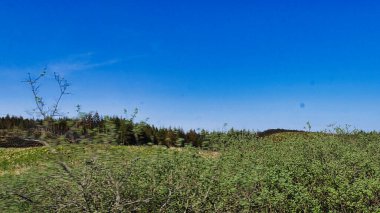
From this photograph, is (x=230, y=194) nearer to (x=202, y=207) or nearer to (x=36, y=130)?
(x=202, y=207)

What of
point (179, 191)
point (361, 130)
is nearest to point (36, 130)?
point (179, 191)

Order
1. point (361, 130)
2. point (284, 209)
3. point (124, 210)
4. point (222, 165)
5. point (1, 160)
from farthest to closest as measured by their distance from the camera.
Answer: point (361, 130) → point (1, 160) → point (222, 165) → point (284, 209) → point (124, 210)

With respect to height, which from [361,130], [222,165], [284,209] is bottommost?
[284,209]

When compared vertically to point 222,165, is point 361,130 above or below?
above

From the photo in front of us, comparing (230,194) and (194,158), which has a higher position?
(194,158)

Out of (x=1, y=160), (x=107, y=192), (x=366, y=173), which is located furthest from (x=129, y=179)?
(x=1, y=160)

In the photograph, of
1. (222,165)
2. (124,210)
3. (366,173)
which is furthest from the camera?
(366,173)

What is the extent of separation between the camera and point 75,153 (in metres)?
7.38

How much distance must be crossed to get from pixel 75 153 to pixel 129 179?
0.96 meters

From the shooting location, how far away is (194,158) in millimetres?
8641

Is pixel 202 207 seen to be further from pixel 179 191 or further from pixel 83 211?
pixel 83 211

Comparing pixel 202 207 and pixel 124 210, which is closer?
pixel 124 210

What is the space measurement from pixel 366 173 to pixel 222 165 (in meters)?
3.21

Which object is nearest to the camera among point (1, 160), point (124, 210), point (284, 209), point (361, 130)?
point (124, 210)
